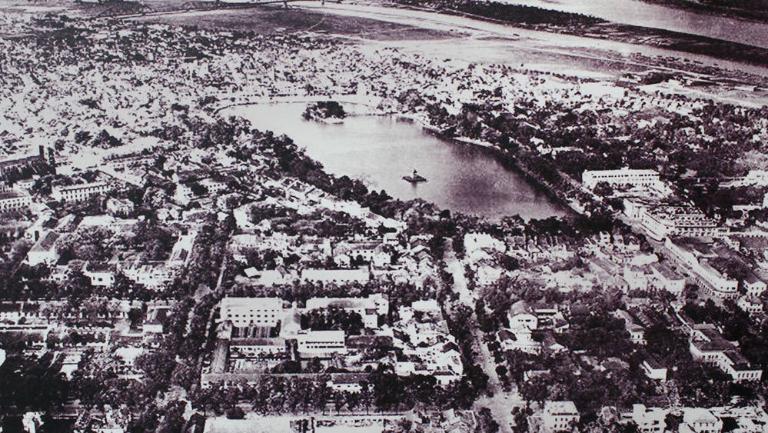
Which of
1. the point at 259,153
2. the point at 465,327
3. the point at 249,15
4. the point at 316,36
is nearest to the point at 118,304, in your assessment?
the point at 465,327

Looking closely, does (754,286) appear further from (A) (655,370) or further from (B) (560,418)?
(B) (560,418)

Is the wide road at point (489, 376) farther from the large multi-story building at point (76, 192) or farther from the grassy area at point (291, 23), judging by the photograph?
the grassy area at point (291, 23)

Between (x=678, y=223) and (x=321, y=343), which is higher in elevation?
(x=678, y=223)

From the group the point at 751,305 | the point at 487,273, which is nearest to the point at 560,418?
the point at 487,273

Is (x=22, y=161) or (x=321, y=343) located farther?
(x=22, y=161)

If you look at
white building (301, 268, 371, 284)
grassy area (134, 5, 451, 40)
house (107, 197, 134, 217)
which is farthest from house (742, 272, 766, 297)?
grassy area (134, 5, 451, 40)

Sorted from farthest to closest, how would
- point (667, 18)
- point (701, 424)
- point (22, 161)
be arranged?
→ 1. point (667, 18)
2. point (22, 161)
3. point (701, 424)

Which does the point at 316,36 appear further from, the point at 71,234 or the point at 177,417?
the point at 177,417

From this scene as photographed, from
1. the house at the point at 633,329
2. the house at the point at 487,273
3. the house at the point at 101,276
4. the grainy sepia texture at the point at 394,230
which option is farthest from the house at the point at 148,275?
the house at the point at 633,329
